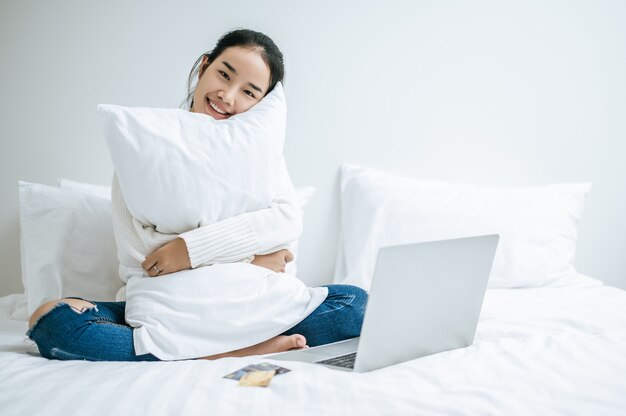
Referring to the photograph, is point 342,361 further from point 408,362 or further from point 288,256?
point 288,256

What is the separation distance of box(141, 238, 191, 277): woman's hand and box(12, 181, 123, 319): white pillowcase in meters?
0.42

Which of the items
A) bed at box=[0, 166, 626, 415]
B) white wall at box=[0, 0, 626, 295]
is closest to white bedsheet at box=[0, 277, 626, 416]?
bed at box=[0, 166, 626, 415]

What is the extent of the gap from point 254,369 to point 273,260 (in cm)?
50

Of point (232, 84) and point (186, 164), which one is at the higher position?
point (232, 84)

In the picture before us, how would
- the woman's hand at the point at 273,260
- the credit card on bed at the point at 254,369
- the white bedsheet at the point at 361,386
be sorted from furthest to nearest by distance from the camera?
1. the woman's hand at the point at 273,260
2. the credit card on bed at the point at 254,369
3. the white bedsheet at the point at 361,386

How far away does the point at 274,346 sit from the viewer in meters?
1.19

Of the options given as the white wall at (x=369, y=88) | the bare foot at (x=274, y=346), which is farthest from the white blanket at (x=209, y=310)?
the white wall at (x=369, y=88)

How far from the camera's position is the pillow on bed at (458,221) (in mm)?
1893

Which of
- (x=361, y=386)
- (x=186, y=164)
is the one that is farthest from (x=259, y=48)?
(x=361, y=386)

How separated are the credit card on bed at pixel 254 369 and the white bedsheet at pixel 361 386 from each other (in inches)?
0.7

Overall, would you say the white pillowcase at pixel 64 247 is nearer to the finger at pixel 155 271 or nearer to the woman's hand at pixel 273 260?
the woman's hand at pixel 273 260

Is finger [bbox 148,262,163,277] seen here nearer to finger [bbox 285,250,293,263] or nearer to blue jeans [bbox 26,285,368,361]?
blue jeans [bbox 26,285,368,361]

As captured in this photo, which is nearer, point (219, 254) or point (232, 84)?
point (219, 254)

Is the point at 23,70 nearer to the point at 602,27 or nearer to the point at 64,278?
the point at 64,278
